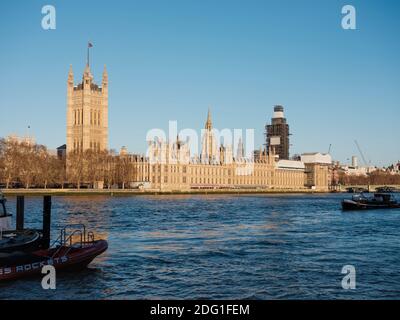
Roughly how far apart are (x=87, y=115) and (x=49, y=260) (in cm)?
13820

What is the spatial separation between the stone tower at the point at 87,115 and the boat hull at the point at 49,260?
133m

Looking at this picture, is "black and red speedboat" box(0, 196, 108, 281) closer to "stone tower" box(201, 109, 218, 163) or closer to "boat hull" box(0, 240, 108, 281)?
"boat hull" box(0, 240, 108, 281)

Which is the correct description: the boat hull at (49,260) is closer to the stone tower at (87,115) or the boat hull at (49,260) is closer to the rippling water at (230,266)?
the rippling water at (230,266)

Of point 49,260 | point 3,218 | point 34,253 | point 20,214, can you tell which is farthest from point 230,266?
point 20,214

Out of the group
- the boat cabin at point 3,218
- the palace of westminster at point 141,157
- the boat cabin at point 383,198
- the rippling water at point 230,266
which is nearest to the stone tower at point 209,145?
the palace of westminster at point 141,157

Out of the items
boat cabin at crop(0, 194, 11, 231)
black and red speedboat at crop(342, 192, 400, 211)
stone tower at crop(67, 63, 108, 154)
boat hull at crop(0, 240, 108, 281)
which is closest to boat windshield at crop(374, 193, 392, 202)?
black and red speedboat at crop(342, 192, 400, 211)

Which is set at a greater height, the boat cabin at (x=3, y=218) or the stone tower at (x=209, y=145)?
the stone tower at (x=209, y=145)

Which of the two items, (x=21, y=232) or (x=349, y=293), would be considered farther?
(x=21, y=232)

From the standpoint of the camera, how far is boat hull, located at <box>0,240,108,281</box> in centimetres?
2177

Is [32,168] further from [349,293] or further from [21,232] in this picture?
[349,293]

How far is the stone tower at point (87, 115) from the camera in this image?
518 ft

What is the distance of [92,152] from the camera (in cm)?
13238
